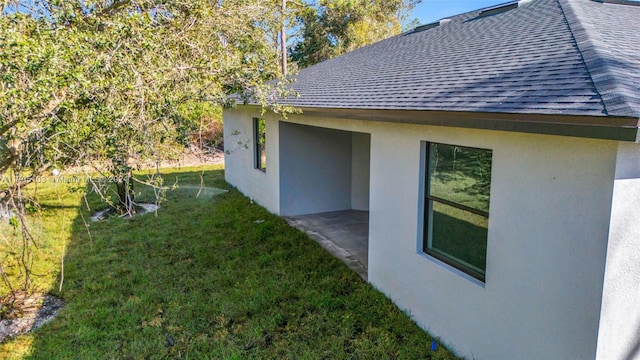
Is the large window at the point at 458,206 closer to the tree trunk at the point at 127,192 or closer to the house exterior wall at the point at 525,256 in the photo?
the house exterior wall at the point at 525,256

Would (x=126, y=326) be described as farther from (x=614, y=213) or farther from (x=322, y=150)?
(x=322, y=150)

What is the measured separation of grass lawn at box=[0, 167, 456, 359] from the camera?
5352 millimetres

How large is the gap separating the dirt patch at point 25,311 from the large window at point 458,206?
18.0ft

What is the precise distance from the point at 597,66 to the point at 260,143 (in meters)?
9.87

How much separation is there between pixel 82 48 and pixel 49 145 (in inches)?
42.0

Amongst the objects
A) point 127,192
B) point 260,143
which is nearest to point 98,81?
point 127,192

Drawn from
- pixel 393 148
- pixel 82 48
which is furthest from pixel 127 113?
pixel 393 148

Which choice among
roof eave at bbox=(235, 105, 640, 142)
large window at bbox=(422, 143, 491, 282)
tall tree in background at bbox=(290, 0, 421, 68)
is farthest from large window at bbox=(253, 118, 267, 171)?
tall tree in background at bbox=(290, 0, 421, 68)

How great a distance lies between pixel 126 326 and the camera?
5.91m

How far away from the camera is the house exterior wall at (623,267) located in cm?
337

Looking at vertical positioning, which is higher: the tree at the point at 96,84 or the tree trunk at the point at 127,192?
the tree at the point at 96,84

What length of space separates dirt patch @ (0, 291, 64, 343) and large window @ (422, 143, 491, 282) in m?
5.49

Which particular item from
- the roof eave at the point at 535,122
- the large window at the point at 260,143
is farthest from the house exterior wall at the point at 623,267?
the large window at the point at 260,143

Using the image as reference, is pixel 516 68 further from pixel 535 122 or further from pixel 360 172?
pixel 360 172
